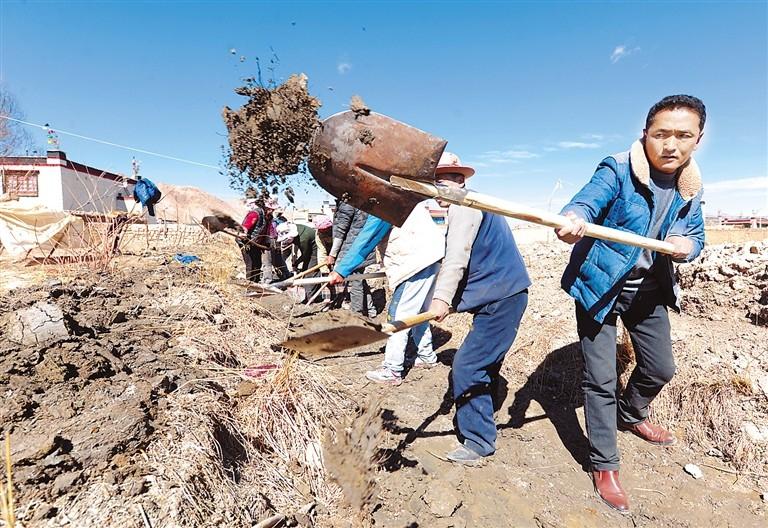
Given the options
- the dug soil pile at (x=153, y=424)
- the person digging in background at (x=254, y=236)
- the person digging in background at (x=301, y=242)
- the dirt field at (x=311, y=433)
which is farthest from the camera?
the person digging in background at (x=301, y=242)

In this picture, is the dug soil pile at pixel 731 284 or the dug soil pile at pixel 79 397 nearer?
the dug soil pile at pixel 79 397

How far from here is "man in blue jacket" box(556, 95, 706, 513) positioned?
1913 millimetres

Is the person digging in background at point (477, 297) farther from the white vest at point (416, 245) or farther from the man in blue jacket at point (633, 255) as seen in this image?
the white vest at point (416, 245)

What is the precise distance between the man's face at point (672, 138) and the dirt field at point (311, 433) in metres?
1.73

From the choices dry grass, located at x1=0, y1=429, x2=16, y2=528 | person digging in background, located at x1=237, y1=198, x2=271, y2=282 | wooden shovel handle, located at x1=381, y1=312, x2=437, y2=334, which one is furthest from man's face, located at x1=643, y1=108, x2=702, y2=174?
person digging in background, located at x1=237, y1=198, x2=271, y2=282

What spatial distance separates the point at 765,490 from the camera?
2277 millimetres

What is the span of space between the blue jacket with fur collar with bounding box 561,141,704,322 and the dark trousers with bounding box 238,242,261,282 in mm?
4891

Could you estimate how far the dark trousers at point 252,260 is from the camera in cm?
602

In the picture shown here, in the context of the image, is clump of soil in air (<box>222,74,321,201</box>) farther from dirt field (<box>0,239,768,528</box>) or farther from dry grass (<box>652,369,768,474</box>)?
dry grass (<box>652,369,768,474</box>)

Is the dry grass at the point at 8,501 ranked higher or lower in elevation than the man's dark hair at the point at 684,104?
lower

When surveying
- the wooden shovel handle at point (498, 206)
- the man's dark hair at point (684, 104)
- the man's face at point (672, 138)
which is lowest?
the wooden shovel handle at point (498, 206)

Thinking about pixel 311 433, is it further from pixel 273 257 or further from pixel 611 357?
pixel 273 257

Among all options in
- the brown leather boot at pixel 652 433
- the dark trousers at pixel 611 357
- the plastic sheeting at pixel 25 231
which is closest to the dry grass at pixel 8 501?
the dark trousers at pixel 611 357

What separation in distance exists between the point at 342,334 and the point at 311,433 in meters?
0.89
